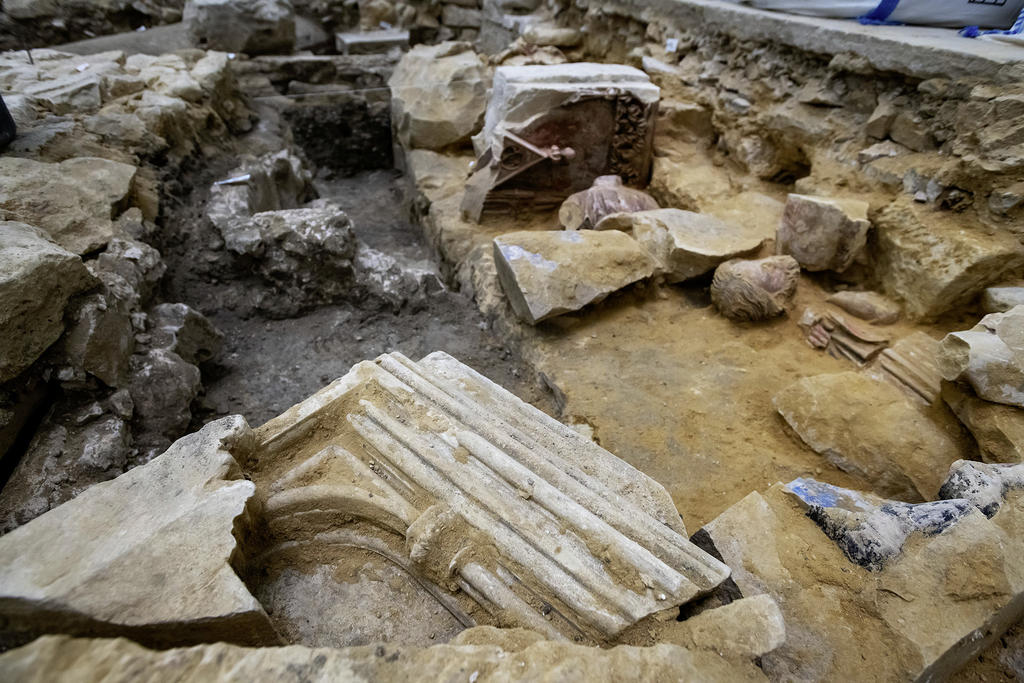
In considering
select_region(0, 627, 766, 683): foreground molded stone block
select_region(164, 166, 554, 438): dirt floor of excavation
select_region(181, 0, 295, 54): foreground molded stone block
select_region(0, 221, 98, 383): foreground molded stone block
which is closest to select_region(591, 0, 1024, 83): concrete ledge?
select_region(164, 166, 554, 438): dirt floor of excavation

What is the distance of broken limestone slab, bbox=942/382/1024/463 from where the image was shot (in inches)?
83.8

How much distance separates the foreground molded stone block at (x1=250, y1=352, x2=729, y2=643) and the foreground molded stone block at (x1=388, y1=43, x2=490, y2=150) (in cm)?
459

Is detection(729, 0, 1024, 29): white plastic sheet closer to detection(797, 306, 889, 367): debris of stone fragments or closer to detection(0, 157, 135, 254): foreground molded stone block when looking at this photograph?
detection(797, 306, 889, 367): debris of stone fragments

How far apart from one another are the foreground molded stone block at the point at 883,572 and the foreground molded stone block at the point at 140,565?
1.28 m

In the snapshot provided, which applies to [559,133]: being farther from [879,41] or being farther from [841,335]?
[841,335]

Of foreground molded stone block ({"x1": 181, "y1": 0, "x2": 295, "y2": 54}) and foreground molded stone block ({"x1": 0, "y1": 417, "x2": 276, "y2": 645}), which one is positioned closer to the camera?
foreground molded stone block ({"x1": 0, "y1": 417, "x2": 276, "y2": 645})

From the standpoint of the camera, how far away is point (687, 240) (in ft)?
11.6

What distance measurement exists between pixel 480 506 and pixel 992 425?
87.5 inches

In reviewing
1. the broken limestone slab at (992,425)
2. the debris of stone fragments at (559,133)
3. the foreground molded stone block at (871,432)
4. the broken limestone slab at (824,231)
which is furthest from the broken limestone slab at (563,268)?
the broken limestone slab at (992,425)

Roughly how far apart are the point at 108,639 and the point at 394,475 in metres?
0.68

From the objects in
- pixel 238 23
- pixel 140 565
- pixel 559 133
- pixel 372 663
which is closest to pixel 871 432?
pixel 372 663

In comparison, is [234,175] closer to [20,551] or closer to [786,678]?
Result: [20,551]

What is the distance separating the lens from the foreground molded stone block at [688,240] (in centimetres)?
347

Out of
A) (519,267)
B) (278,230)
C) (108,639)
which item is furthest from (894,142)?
(108,639)
